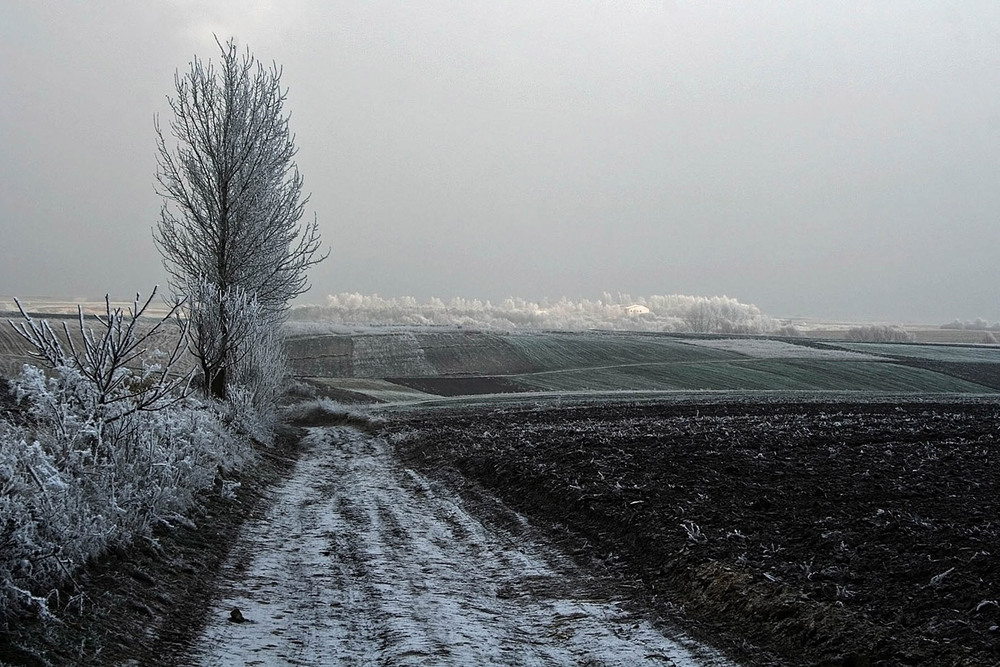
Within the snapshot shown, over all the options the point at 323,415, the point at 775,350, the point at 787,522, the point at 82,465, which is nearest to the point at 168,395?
the point at 82,465

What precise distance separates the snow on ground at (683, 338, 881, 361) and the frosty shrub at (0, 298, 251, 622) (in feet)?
239

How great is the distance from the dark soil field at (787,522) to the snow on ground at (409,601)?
80 cm

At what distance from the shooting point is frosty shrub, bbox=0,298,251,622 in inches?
255

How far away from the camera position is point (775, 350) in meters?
85.1

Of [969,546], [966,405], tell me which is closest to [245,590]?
[969,546]

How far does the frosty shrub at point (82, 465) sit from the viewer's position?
6465 mm

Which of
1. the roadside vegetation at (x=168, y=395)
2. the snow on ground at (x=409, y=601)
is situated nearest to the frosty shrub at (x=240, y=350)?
the roadside vegetation at (x=168, y=395)

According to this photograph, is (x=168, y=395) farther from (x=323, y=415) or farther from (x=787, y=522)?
(x=323, y=415)

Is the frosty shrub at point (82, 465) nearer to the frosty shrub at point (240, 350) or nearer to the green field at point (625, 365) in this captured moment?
the frosty shrub at point (240, 350)

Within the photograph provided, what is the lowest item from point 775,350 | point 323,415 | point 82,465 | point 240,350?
point 323,415

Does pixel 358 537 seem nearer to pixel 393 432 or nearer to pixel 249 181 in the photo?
pixel 393 432

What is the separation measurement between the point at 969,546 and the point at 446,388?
47113 mm

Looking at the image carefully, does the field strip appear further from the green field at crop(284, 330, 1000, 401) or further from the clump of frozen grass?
the clump of frozen grass

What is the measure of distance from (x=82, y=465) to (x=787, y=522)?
26.8ft
